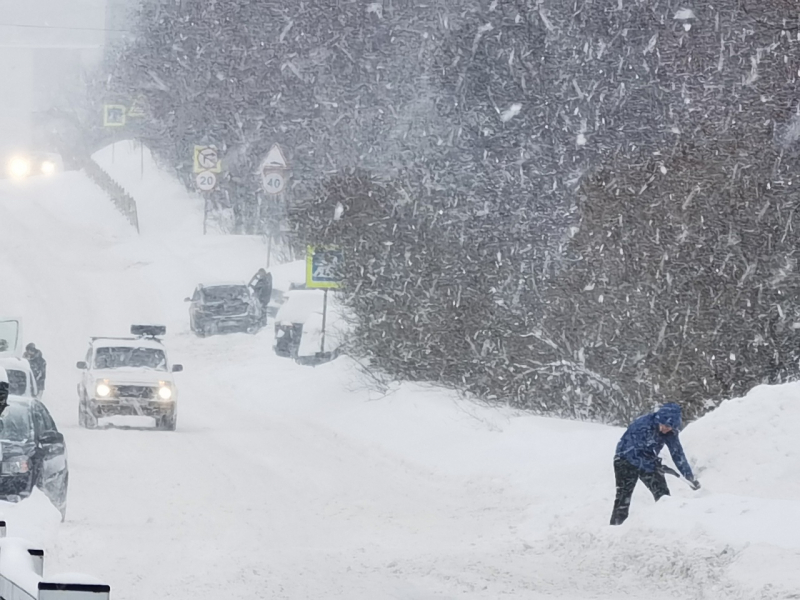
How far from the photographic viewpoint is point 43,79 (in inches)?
5640

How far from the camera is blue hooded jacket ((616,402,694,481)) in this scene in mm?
13898

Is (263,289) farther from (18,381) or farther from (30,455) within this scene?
(30,455)

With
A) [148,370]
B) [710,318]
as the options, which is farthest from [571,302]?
[148,370]

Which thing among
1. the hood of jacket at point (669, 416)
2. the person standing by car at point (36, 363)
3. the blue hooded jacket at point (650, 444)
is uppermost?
the hood of jacket at point (669, 416)

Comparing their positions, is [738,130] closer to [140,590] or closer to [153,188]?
[140,590]

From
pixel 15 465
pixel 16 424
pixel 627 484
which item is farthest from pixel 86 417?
pixel 627 484

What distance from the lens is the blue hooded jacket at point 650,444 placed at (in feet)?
45.6

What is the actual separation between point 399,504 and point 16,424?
15.3ft

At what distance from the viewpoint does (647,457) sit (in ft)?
46.3

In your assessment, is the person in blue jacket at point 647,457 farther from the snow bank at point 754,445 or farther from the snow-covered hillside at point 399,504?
the snow bank at point 754,445

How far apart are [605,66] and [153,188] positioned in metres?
40.8

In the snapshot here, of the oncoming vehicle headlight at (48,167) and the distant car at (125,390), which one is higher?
the oncoming vehicle headlight at (48,167)

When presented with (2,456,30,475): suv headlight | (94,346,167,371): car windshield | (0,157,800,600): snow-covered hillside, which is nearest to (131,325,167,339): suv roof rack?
(94,346,167,371): car windshield

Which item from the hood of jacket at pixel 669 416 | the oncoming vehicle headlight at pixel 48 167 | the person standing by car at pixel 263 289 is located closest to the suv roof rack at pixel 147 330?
the person standing by car at pixel 263 289
